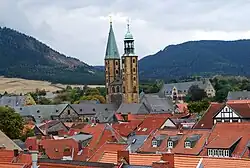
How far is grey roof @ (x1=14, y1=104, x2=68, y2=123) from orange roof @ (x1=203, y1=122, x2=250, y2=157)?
99.4 meters

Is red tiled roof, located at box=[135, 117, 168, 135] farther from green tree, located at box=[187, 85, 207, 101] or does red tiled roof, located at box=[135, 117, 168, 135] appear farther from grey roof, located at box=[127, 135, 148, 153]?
green tree, located at box=[187, 85, 207, 101]

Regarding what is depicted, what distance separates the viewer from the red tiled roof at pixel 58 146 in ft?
204

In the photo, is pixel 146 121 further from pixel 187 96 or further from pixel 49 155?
pixel 187 96

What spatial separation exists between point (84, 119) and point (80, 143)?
87123mm

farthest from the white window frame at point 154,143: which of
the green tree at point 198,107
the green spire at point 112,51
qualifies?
the green spire at point 112,51

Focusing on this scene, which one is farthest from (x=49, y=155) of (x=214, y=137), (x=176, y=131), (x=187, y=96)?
(x=187, y=96)

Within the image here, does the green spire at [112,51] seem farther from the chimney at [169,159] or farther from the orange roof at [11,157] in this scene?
the chimney at [169,159]

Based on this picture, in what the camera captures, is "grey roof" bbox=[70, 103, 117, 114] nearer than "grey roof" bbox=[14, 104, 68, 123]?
No

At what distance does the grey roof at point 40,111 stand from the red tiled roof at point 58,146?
82570 mm

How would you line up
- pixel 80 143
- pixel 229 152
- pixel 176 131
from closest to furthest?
pixel 229 152
pixel 176 131
pixel 80 143

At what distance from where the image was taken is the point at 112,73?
161125mm

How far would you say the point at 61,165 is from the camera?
3381 centimetres

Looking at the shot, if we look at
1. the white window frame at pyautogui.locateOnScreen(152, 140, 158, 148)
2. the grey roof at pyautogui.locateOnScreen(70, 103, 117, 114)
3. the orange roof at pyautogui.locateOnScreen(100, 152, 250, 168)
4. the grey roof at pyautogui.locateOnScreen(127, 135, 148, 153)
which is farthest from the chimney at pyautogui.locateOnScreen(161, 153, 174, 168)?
the grey roof at pyautogui.locateOnScreen(70, 103, 117, 114)

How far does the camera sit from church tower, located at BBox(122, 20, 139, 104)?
154 meters
